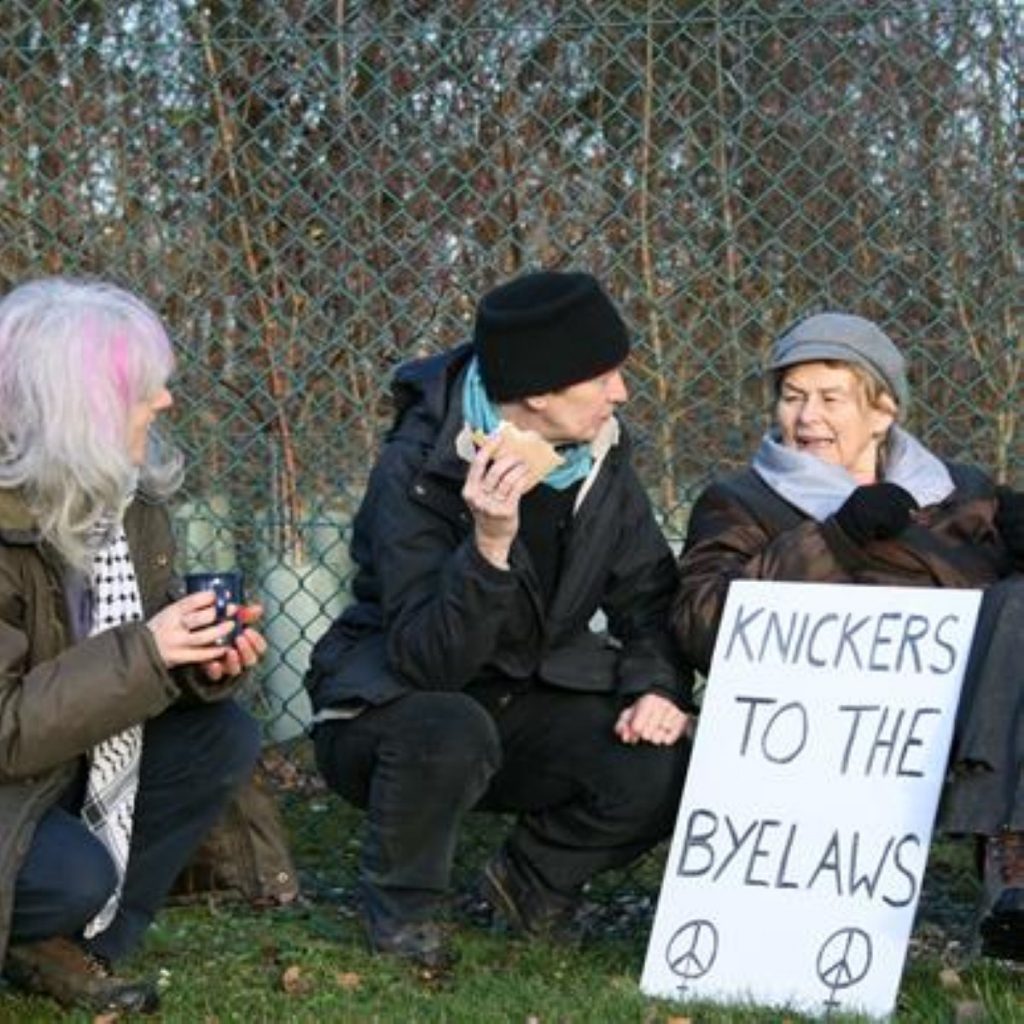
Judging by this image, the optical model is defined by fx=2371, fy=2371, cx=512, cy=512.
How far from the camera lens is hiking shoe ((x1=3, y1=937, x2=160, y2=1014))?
4289 mm

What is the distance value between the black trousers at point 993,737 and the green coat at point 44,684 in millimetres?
1420

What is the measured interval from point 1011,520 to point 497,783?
1171 mm

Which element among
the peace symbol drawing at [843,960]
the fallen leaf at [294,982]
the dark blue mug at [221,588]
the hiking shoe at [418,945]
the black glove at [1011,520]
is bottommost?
the fallen leaf at [294,982]

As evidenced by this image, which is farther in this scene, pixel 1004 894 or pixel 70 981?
pixel 70 981

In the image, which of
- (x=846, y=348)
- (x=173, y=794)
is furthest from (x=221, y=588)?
(x=846, y=348)

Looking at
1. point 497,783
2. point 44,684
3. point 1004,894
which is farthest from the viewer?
point 497,783

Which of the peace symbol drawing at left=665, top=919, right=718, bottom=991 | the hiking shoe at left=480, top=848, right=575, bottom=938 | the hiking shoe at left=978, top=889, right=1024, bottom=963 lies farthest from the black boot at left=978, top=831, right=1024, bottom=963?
the hiking shoe at left=480, top=848, right=575, bottom=938

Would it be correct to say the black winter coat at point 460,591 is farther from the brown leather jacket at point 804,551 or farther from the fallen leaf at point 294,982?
the fallen leaf at point 294,982

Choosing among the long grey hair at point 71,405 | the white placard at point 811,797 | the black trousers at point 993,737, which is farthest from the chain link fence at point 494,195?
the long grey hair at point 71,405

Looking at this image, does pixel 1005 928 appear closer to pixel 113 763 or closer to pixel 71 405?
pixel 113 763

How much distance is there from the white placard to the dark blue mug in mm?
964

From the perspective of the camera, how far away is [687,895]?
450cm

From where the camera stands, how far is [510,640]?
4758 millimetres

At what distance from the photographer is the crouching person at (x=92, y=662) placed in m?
4.09
